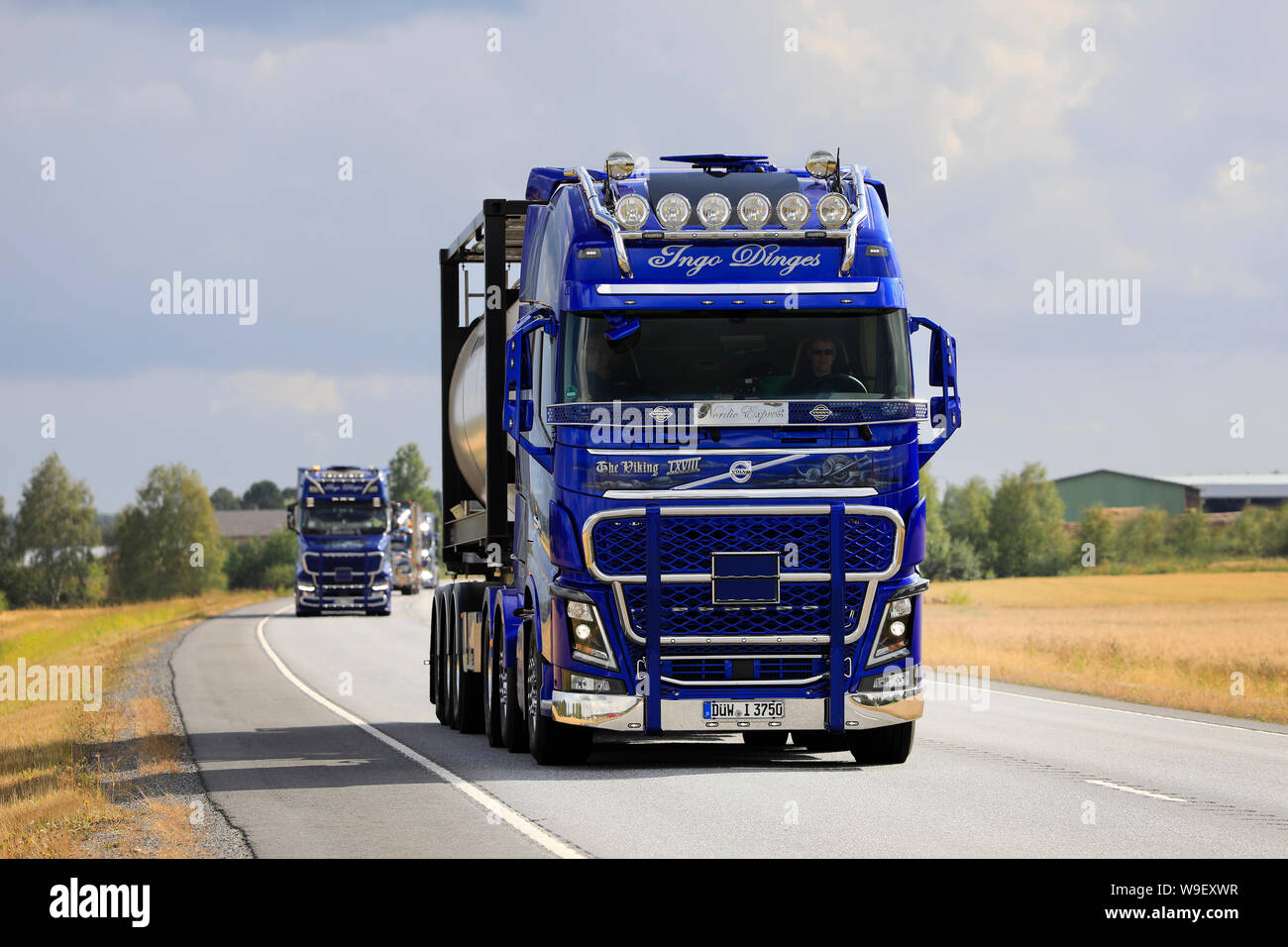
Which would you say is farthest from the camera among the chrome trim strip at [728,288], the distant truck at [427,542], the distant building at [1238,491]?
the distant building at [1238,491]

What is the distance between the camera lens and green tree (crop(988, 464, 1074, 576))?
126 m

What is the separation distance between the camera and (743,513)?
42.6ft

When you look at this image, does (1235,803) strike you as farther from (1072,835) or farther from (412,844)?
(412,844)

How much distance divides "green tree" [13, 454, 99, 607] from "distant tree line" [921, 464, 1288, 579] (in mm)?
69063

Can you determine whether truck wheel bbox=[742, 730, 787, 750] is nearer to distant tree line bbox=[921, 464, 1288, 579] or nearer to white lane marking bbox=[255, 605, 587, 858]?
white lane marking bbox=[255, 605, 587, 858]

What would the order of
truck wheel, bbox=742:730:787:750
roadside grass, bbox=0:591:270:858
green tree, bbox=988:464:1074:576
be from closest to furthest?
roadside grass, bbox=0:591:270:858, truck wheel, bbox=742:730:787:750, green tree, bbox=988:464:1074:576

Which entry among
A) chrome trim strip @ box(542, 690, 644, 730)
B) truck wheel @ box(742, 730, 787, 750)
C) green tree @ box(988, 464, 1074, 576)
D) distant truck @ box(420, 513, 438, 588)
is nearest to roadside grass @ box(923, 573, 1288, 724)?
truck wheel @ box(742, 730, 787, 750)

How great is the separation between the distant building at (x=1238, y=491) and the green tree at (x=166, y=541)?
8254 centimetres

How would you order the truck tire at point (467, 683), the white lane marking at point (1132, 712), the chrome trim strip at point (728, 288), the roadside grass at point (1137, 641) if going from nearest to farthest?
1. the chrome trim strip at point (728, 288)
2. the truck tire at point (467, 683)
3. the white lane marking at point (1132, 712)
4. the roadside grass at point (1137, 641)

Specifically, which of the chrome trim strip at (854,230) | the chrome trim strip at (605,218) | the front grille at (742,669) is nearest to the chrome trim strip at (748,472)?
the front grille at (742,669)

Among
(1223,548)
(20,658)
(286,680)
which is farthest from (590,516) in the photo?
(1223,548)

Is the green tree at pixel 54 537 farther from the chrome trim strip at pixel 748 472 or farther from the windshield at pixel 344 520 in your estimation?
the chrome trim strip at pixel 748 472

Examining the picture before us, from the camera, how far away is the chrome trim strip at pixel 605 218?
44.1 ft

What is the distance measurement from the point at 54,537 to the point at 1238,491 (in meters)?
97.4
